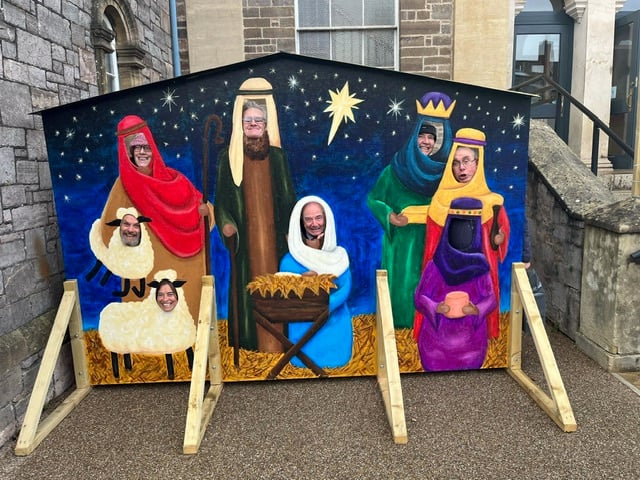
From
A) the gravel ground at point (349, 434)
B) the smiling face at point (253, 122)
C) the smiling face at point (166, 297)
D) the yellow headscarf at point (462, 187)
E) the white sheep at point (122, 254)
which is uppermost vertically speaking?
the smiling face at point (253, 122)

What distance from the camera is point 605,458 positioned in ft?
9.61

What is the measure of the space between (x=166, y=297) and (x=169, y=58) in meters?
4.94

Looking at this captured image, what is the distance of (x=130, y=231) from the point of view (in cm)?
380

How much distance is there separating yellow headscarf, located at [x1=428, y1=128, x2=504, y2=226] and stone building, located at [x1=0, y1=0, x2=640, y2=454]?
1.32 m

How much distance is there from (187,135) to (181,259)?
97cm

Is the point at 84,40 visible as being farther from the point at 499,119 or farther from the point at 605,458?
the point at 605,458

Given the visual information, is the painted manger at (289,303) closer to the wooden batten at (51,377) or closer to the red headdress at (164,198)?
the red headdress at (164,198)

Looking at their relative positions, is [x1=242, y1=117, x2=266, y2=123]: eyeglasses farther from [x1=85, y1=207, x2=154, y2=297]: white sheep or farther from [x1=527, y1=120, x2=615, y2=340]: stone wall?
[x1=527, y1=120, x2=615, y2=340]: stone wall

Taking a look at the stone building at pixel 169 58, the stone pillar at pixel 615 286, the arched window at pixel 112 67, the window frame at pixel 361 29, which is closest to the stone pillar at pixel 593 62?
the stone building at pixel 169 58

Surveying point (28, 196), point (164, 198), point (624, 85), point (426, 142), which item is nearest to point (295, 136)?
point (426, 142)

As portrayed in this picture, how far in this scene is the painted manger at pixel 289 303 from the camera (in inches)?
152

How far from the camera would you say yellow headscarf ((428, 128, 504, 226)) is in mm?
3781

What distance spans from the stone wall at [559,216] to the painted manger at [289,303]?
2.50 metres

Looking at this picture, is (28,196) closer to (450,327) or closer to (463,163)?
(463,163)
